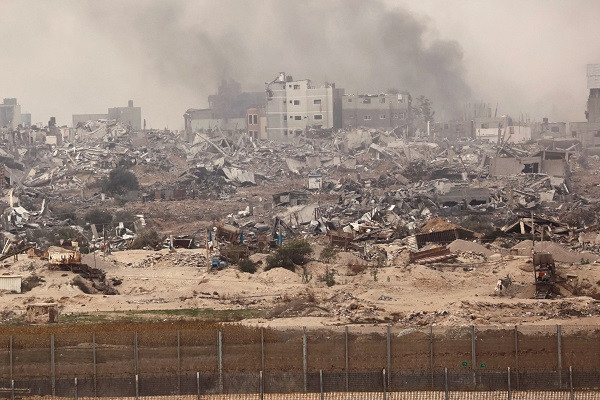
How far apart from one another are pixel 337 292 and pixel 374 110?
80.2m

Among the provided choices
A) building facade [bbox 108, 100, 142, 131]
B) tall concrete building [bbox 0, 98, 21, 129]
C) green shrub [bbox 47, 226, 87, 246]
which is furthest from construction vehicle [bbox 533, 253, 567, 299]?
tall concrete building [bbox 0, 98, 21, 129]

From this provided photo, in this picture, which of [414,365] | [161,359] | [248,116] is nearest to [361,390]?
[414,365]

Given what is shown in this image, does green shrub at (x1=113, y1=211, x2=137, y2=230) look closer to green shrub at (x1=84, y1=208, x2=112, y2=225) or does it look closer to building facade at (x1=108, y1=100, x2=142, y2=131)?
green shrub at (x1=84, y1=208, x2=112, y2=225)

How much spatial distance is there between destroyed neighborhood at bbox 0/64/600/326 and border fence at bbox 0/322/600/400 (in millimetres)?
5292

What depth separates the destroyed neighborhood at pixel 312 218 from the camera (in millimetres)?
30172

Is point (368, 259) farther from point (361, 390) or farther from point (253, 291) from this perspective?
point (361, 390)

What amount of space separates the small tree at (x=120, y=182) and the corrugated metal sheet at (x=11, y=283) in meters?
37.1

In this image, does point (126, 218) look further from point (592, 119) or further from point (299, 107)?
point (299, 107)

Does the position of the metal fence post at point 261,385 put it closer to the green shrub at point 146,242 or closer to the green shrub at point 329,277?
the green shrub at point 329,277

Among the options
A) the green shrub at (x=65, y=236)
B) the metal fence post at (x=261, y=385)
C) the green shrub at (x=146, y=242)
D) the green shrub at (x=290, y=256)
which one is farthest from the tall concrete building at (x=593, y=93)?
the metal fence post at (x=261, y=385)

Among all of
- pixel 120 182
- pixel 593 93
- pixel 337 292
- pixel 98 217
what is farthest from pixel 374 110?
pixel 337 292

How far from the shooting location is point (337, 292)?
3111 centimetres

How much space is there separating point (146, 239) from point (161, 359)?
76.0 ft

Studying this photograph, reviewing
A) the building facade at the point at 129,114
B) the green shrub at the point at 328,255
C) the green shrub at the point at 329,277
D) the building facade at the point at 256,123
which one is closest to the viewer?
the green shrub at the point at 329,277
